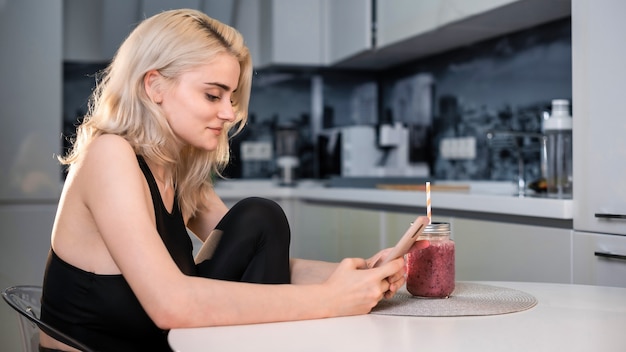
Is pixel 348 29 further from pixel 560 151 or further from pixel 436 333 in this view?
pixel 436 333

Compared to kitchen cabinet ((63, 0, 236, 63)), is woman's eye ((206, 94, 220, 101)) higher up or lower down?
lower down

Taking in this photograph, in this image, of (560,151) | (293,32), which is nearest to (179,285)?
(560,151)

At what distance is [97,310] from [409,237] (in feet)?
1.82

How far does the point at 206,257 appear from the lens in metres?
1.53

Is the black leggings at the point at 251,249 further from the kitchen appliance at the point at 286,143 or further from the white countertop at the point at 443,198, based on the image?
the kitchen appliance at the point at 286,143

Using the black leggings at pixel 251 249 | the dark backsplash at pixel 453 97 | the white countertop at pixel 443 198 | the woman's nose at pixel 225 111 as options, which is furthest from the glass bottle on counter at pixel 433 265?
the dark backsplash at pixel 453 97

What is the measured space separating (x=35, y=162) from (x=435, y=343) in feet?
9.77

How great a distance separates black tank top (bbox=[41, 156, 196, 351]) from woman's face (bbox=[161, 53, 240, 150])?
0.13 metres

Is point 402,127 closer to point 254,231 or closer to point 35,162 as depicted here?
point 35,162

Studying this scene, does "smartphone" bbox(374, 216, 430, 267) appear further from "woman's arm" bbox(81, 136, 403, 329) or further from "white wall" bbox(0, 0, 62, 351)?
"white wall" bbox(0, 0, 62, 351)

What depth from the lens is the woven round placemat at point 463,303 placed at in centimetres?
115

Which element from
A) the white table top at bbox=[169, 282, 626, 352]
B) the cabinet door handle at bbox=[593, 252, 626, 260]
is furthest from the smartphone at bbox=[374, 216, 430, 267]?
the cabinet door handle at bbox=[593, 252, 626, 260]

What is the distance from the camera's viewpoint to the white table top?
926 mm

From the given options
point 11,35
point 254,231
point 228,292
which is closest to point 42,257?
point 11,35
